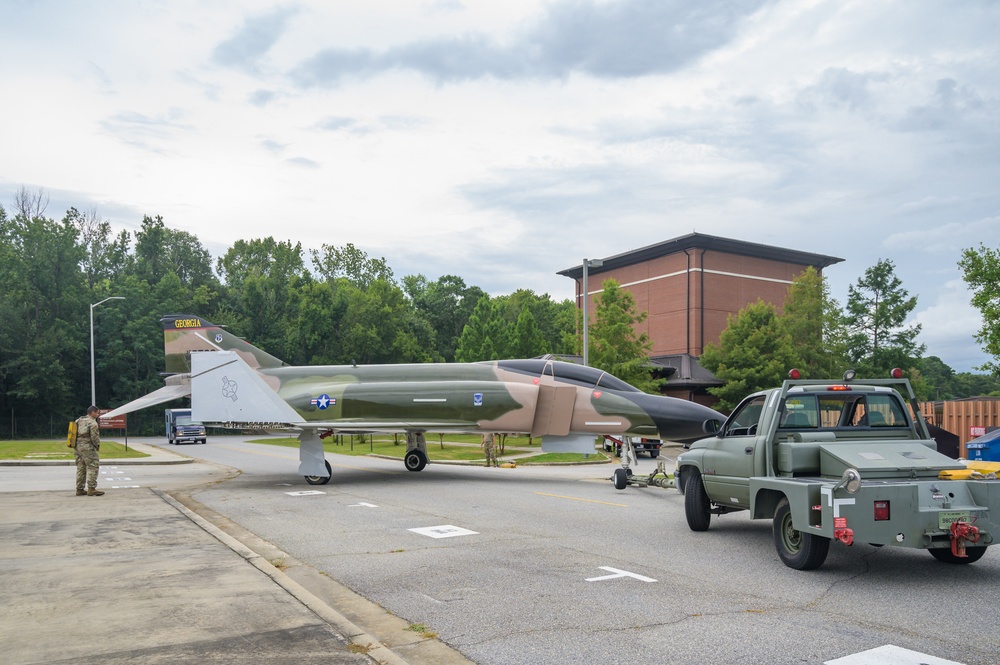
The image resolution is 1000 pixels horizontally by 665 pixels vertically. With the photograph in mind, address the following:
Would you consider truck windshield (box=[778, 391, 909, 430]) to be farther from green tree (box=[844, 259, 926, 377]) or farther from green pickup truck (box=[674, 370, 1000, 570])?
green tree (box=[844, 259, 926, 377])

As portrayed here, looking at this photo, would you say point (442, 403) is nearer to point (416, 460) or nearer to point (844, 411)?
point (416, 460)

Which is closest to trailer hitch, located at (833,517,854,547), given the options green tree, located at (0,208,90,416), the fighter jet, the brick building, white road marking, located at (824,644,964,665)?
white road marking, located at (824,644,964,665)

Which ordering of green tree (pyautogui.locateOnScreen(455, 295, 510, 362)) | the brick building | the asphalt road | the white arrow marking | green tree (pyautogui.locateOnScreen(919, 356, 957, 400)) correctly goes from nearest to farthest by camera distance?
the asphalt road
the white arrow marking
the brick building
green tree (pyautogui.locateOnScreen(455, 295, 510, 362))
green tree (pyautogui.locateOnScreen(919, 356, 957, 400))

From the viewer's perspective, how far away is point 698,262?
5788 centimetres

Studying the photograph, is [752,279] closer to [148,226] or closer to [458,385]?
[458,385]

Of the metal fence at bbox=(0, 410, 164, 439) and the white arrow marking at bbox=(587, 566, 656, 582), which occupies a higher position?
the white arrow marking at bbox=(587, 566, 656, 582)

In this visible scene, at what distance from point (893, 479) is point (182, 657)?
Answer: 663 centimetres

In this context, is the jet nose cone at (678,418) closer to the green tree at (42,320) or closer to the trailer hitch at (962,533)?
the trailer hitch at (962,533)

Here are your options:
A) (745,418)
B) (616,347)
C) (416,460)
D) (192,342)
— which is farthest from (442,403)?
(616,347)

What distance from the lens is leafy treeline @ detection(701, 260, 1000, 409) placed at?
45.1m

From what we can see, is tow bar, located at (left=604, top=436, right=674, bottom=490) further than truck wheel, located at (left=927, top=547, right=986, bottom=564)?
Yes

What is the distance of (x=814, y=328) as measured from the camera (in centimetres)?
4891

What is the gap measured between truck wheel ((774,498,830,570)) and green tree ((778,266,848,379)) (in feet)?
130

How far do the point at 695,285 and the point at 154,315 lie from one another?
160 ft
